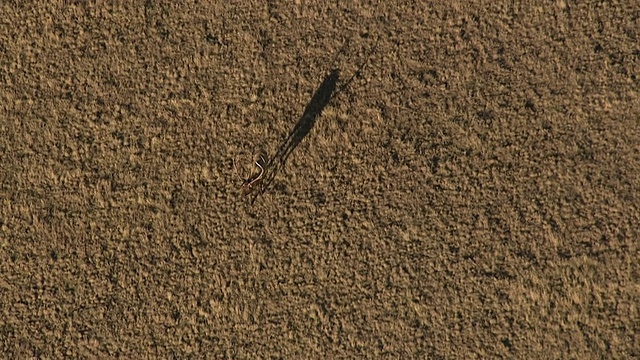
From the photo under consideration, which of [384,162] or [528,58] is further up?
[528,58]

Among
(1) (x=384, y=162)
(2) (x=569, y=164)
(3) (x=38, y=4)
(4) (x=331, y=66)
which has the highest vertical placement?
(2) (x=569, y=164)

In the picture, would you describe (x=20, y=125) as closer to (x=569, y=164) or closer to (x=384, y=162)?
(x=384, y=162)

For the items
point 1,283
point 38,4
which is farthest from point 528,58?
point 1,283

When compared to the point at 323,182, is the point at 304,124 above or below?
above
